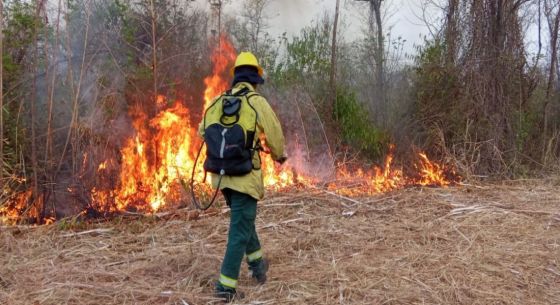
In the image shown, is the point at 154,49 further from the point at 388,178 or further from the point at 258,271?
the point at 258,271

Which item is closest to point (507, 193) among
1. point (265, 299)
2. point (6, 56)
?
point (265, 299)

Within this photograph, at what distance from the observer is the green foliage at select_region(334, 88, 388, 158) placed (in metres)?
8.89

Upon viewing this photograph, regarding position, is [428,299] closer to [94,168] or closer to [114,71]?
[94,168]

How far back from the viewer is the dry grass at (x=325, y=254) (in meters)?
3.74

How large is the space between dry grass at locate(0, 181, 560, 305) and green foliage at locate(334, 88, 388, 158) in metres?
2.24

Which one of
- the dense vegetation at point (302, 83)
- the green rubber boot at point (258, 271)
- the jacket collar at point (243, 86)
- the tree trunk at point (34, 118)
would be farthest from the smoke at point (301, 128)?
the jacket collar at point (243, 86)

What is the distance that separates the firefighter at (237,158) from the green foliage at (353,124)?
5.37 metres

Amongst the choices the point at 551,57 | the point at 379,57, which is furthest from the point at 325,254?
the point at 551,57

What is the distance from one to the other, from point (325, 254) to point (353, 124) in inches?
181

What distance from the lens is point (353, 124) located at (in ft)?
29.2

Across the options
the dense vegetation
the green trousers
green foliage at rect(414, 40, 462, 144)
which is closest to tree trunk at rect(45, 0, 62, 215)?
the dense vegetation

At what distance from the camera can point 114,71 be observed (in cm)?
732

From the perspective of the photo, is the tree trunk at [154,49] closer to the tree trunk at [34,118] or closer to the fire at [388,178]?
the tree trunk at [34,118]

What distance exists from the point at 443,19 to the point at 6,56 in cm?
795
